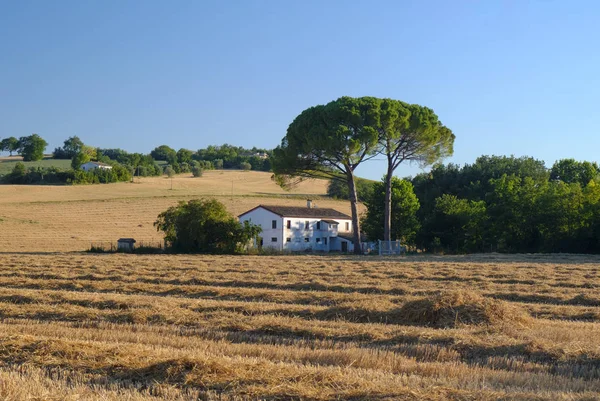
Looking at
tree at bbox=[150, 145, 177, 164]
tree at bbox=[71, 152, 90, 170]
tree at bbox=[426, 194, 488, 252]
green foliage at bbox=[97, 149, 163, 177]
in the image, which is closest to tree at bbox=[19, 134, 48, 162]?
green foliage at bbox=[97, 149, 163, 177]

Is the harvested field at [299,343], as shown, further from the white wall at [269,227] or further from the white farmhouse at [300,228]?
the white farmhouse at [300,228]

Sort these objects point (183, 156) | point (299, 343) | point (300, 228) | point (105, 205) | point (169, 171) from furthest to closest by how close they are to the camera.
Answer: point (183, 156) < point (169, 171) < point (105, 205) < point (300, 228) < point (299, 343)

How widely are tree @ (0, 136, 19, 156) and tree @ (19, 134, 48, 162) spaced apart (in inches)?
298

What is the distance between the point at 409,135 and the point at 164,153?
132 meters

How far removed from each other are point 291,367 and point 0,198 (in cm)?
8478

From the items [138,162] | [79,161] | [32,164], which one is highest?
[138,162]

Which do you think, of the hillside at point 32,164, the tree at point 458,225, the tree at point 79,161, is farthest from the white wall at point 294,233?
the tree at point 79,161

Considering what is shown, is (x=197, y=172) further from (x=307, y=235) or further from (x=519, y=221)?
(x=519, y=221)

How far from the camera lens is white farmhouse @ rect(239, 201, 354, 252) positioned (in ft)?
201

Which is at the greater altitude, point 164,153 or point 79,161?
point 164,153

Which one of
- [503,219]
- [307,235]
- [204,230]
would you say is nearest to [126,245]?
[204,230]

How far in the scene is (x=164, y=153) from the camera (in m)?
174

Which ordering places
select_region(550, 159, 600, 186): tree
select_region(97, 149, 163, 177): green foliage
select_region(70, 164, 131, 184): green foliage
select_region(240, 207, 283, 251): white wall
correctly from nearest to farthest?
select_region(240, 207, 283, 251): white wall
select_region(550, 159, 600, 186): tree
select_region(70, 164, 131, 184): green foliage
select_region(97, 149, 163, 177): green foliage

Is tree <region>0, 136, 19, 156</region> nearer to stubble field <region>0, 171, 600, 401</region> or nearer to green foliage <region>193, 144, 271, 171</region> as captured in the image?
green foliage <region>193, 144, 271, 171</region>
